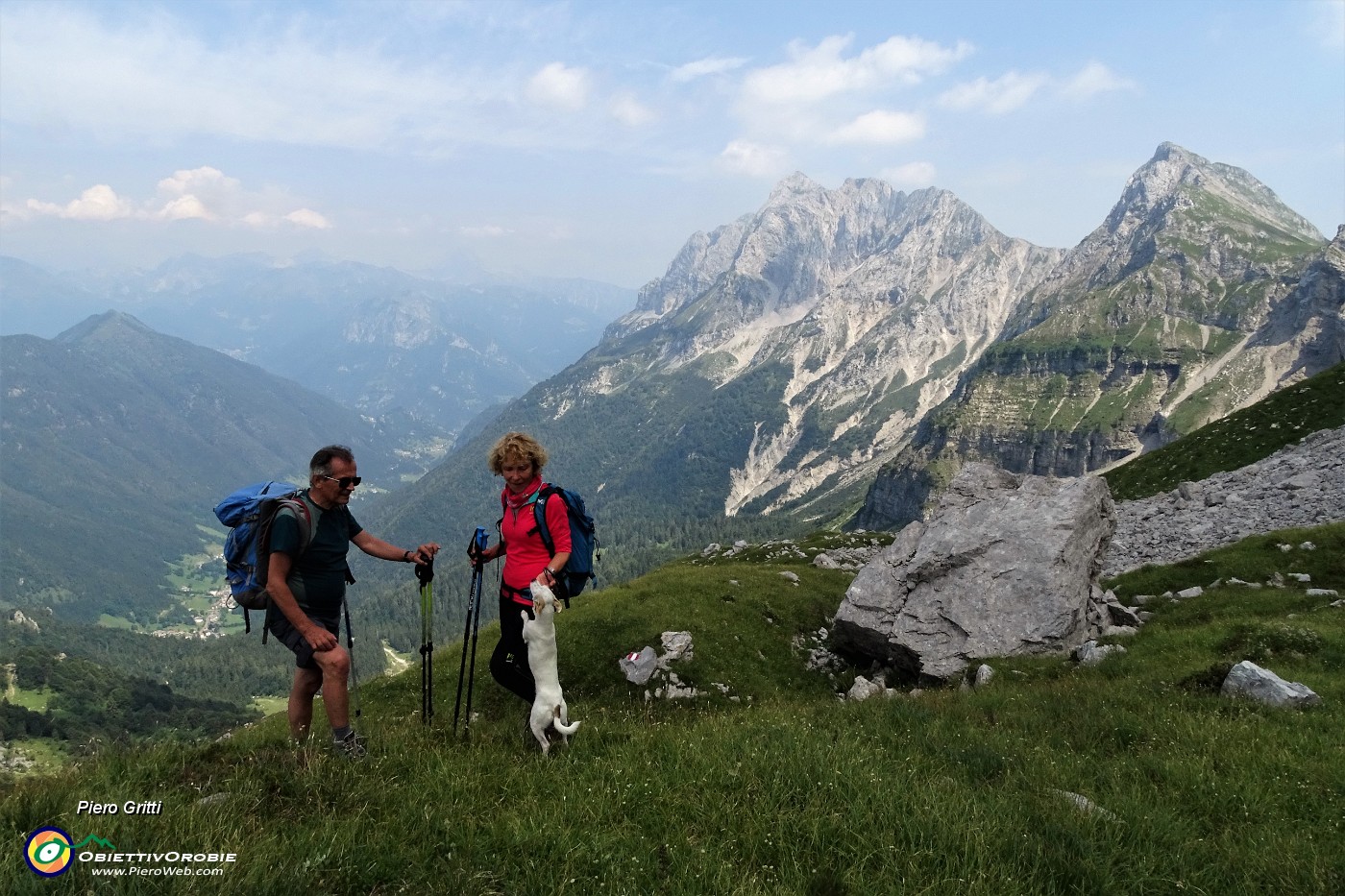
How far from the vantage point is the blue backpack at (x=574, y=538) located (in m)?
8.82

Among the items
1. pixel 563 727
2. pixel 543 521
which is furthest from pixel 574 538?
→ pixel 563 727

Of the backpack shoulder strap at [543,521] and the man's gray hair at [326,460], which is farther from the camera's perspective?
the backpack shoulder strap at [543,521]

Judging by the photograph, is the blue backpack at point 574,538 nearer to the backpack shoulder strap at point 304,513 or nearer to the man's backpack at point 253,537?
the backpack shoulder strap at point 304,513

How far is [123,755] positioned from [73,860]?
2.71 m

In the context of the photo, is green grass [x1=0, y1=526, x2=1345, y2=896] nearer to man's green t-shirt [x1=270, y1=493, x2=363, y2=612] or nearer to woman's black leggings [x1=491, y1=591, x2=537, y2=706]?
woman's black leggings [x1=491, y1=591, x2=537, y2=706]

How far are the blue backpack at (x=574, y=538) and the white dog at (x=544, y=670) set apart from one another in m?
0.66

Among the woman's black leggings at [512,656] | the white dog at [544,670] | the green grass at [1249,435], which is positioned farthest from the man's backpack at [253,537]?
the green grass at [1249,435]

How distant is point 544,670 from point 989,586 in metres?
19.2

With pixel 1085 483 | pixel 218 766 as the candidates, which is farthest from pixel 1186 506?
pixel 218 766

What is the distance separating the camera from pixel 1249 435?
181 ft

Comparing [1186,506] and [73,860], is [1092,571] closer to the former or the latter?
[1186,506]

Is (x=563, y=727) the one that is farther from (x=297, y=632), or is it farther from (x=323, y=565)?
(x=323, y=565)

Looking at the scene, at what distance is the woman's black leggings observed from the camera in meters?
9.08

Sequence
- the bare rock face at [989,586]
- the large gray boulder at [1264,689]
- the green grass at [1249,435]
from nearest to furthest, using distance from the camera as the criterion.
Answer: the large gray boulder at [1264,689], the bare rock face at [989,586], the green grass at [1249,435]
